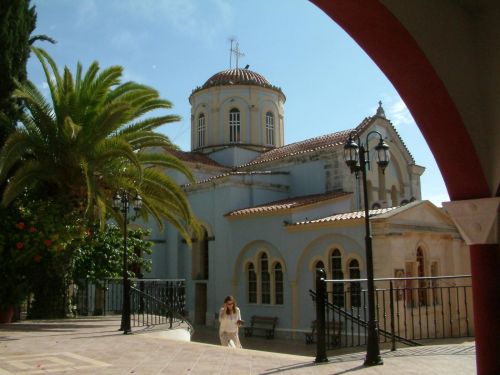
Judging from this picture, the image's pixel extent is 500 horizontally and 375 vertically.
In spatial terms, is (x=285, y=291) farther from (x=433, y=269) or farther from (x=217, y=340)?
(x=433, y=269)

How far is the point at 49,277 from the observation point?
15.6 metres

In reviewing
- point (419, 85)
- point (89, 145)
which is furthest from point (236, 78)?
point (419, 85)

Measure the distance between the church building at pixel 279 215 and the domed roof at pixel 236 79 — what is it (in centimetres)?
9

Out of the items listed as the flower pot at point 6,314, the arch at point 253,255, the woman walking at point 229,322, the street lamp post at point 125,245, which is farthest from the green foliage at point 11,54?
the arch at point 253,255

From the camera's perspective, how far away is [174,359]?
8977mm

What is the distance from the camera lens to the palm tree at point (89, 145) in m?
13.8

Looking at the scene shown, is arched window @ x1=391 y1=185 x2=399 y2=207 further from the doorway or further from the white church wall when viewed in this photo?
the doorway

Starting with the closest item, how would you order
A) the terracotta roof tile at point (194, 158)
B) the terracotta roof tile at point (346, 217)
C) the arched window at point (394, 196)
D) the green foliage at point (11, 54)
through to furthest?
1. the green foliage at point (11, 54)
2. the terracotta roof tile at point (346, 217)
3. the arched window at point (394, 196)
4. the terracotta roof tile at point (194, 158)

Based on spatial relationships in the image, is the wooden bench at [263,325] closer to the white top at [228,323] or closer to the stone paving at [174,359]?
the white top at [228,323]

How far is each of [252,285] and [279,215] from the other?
3.58 meters

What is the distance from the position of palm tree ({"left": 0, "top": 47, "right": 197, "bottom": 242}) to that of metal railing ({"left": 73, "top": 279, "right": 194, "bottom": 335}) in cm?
273

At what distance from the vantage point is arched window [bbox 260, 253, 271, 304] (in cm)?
2269

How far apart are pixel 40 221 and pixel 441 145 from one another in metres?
11.7

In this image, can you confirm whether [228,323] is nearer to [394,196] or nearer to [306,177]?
[306,177]
